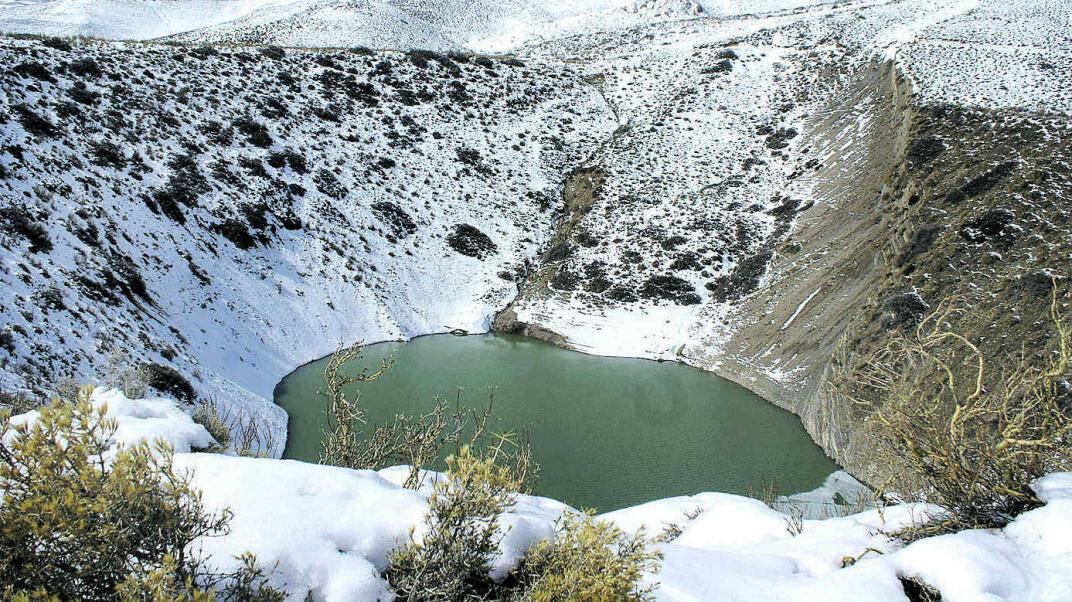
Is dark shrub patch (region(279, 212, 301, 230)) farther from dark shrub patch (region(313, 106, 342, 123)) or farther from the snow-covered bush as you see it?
the snow-covered bush

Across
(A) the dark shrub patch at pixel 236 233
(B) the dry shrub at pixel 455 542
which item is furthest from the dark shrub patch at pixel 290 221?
(B) the dry shrub at pixel 455 542

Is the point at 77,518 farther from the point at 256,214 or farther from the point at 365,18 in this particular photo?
Result: the point at 365,18

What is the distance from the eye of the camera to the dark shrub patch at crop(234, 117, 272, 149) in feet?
103

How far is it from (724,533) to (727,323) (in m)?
19.6

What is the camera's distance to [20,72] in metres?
25.6

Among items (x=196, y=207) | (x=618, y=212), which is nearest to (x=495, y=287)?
(x=618, y=212)

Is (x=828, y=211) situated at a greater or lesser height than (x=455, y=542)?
lesser

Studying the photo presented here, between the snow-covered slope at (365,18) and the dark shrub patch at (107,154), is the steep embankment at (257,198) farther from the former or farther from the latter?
the snow-covered slope at (365,18)

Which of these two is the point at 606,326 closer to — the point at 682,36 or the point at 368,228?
the point at 368,228

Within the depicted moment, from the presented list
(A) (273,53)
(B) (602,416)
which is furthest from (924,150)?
(A) (273,53)

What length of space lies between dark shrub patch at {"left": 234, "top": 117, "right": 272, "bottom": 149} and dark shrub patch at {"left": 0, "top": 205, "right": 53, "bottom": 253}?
1427 cm

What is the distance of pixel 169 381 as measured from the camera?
15.7 m

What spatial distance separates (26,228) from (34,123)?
27.9 ft

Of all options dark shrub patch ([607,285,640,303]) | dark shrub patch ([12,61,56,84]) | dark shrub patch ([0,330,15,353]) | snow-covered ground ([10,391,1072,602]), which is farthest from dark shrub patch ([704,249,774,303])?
dark shrub patch ([12,61,56,84])
